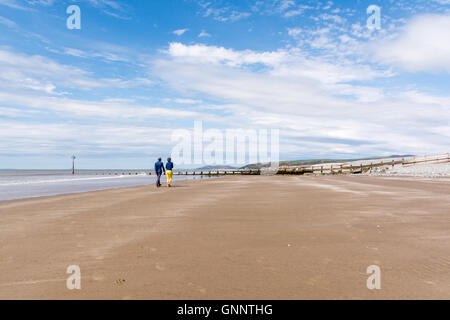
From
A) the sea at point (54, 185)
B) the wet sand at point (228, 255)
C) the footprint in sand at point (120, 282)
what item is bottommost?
the sea at point (54, 185)

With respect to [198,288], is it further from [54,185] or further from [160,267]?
[54,185]

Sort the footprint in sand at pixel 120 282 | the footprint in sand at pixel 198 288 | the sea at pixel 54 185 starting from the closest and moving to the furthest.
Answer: the footprint in sand at pixel 198 288
the footprint in sand at pixel 120 282
the sea at pixel 54 185

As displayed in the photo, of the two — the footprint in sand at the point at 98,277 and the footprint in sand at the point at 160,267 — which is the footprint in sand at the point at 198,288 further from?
the footprint in sand at the point at 98,277

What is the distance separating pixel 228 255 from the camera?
549 cm

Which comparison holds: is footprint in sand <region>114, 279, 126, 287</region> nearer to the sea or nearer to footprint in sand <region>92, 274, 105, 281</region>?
footprint in sand <region>92, 274, 105, 281</region>

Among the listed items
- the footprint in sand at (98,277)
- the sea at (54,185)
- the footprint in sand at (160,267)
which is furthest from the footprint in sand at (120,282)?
the sea at (54,185)

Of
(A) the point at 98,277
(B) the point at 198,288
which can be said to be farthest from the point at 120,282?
(B) the point at 198,288

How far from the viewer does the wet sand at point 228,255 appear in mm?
3986

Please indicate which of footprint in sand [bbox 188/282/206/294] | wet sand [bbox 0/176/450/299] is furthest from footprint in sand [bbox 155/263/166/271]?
footprint in sand [bbox 188/282/206/294]

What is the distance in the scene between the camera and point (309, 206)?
1179cm

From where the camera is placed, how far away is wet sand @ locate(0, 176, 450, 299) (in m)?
3.99

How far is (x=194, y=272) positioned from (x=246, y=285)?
2.85ft
